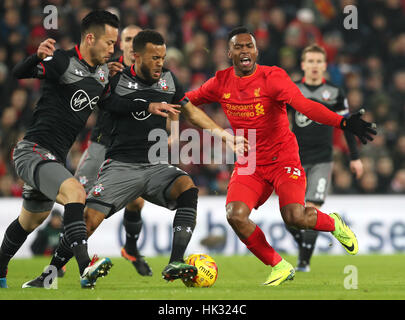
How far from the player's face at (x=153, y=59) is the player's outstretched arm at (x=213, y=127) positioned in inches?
18.7

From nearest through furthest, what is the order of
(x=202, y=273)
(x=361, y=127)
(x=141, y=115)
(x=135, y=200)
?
1. (x=361, y=127)
2. (x=202, y=273)
3. (x=141, y=115)
4. (x=135, y=200)

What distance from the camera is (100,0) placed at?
583 inches

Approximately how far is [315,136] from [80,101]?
3696 mm

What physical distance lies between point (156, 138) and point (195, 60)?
22.4 ft

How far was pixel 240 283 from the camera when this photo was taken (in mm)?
6984

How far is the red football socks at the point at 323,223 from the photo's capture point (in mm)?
6492

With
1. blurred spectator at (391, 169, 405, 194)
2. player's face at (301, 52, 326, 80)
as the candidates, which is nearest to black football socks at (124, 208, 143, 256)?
player's face at (301, 52, 326, 80)

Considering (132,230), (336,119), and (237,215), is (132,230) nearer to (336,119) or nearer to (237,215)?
(237,215)

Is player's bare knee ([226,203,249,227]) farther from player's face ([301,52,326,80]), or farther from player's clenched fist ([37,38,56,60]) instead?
player's face ([301,52,326,80])

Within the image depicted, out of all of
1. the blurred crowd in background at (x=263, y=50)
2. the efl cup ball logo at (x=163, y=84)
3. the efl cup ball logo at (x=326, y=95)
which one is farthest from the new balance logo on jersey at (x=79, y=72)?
the blurred crowd in background at (x=263, y=50)

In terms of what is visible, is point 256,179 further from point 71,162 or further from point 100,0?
point 100,0

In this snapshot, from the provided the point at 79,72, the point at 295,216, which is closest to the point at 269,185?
the point at 295,216

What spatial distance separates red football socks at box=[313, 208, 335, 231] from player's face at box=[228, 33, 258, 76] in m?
1.45
